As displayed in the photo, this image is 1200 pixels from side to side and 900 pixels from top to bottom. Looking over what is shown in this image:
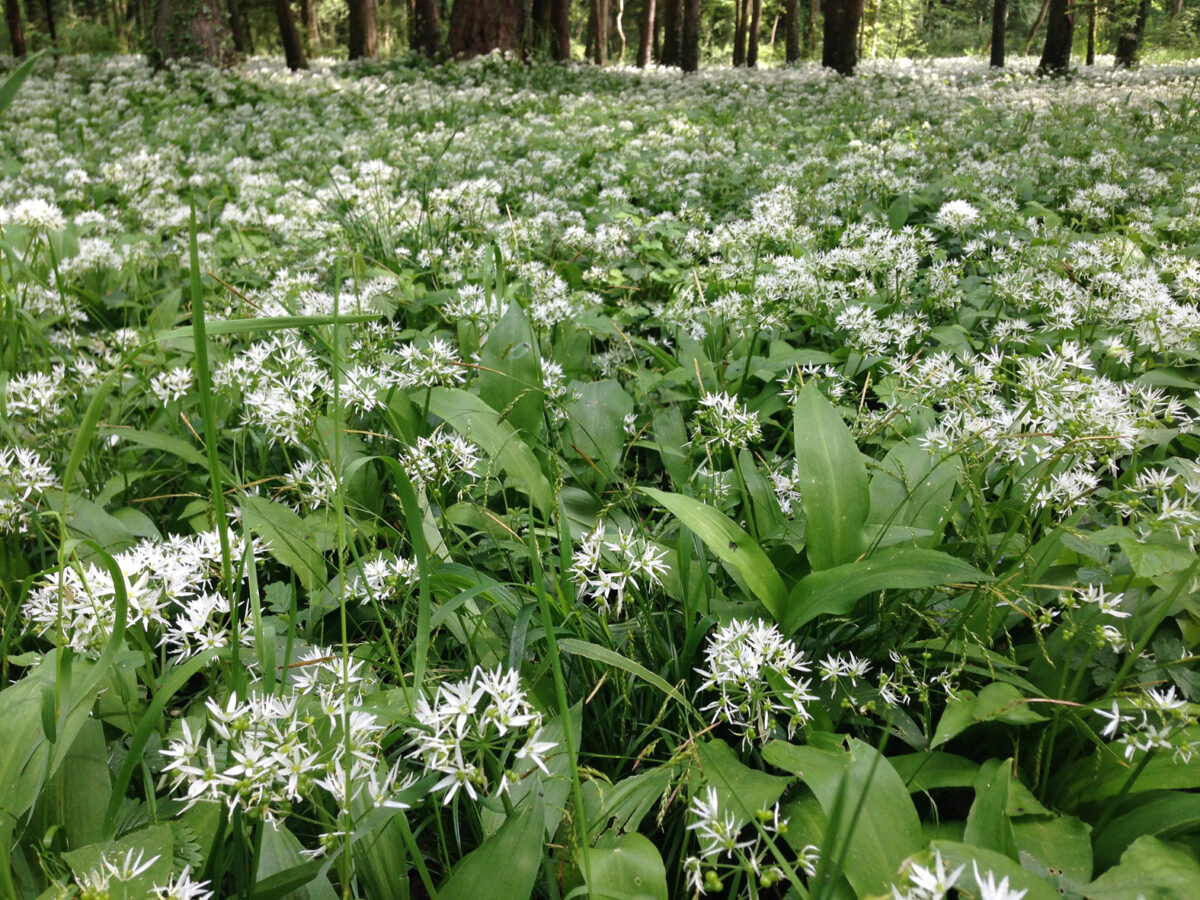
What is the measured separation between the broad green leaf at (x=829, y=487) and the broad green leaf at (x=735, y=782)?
0.46 m

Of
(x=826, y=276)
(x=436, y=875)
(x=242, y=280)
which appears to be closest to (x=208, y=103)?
(x=242, y=280)

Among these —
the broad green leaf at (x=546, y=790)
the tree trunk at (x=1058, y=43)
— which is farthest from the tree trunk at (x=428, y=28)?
the broad green leaf at (x=546, y=790)

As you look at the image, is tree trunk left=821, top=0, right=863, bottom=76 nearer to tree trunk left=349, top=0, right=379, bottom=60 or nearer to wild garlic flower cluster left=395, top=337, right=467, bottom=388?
tree trunk left=349, top=0, right=379, bottom=60

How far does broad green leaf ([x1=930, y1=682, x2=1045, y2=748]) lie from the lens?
1.32 metres

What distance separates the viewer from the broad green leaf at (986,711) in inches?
51.9

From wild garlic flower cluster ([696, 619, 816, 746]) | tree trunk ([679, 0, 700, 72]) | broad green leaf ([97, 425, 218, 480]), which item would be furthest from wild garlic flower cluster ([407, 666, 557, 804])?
tree trunk ([679, 0, 700, 72])

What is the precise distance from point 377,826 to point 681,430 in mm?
1464

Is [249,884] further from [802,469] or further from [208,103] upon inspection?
[208,103]

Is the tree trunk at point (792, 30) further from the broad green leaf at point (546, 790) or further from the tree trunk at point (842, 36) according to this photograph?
the broad green leaf at point (546, 790)

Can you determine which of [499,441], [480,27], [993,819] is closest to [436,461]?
[499,441]

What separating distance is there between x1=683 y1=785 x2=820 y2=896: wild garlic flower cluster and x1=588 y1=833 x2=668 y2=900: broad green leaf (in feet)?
0.16

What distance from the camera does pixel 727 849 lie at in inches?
44.3

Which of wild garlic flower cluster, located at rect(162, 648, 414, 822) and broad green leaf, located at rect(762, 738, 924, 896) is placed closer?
wild garlic flower cluster, located at rect(162, 648, 414, 822)

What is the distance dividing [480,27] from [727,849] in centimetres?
1536
